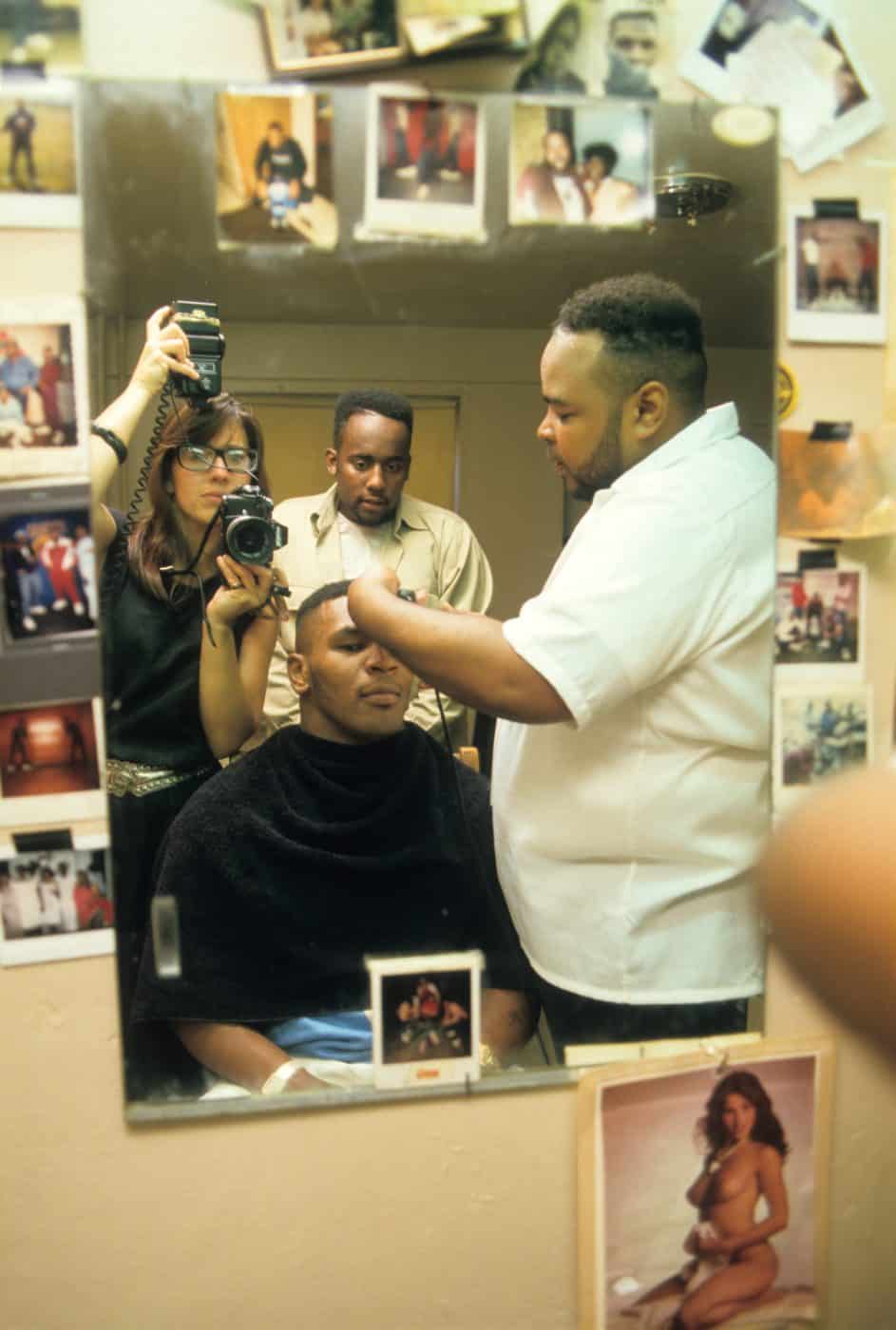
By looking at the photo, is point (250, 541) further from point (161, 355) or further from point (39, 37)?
point (39, 37)

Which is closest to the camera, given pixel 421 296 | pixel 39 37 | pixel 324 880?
pixel 39 37

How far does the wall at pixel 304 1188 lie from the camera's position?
3.19 feet

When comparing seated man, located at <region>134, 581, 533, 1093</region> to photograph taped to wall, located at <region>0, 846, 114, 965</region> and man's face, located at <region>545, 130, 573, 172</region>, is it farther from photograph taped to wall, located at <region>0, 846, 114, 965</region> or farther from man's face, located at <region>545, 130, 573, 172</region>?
man's face, located at <region>545, 130, 573, 172</region>

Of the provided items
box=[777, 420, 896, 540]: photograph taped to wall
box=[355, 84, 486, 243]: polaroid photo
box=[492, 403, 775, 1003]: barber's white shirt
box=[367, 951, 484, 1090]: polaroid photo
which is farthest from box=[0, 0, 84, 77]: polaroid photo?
box=[367, 951, 484, 1090]: polaroid photo

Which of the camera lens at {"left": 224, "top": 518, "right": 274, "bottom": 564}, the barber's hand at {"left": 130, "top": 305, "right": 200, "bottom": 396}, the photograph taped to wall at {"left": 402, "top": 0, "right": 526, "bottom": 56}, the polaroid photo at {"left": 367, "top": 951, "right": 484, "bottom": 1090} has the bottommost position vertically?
the polaroid photo at {"left": 367, "top": 951, "right": 484, "bottom": 1090}

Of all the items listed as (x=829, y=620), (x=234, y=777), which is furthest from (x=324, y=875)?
(x=829, y=620)

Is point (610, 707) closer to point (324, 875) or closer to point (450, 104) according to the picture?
point (324, 875)

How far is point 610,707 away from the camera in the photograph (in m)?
0.95

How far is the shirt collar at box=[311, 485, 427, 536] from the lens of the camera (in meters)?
0.98

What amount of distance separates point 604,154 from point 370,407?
310 millimetres

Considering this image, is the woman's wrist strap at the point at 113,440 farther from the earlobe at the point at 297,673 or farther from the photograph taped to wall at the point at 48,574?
the earlobe at the point at 297,673

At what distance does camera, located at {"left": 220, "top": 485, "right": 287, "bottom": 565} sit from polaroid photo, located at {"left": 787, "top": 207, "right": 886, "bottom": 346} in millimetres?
530

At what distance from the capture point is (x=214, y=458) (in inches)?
38.8

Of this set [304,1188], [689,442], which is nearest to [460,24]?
[689,442]
